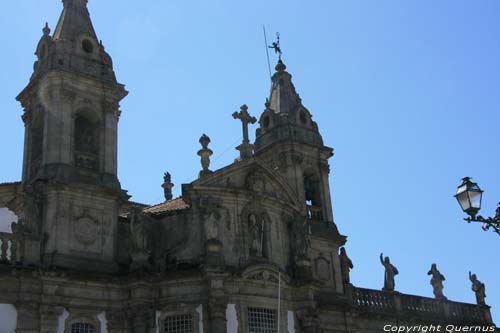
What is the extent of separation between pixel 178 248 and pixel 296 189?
29.1 feet

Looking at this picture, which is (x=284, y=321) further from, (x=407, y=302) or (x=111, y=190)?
(x=407, y=302)

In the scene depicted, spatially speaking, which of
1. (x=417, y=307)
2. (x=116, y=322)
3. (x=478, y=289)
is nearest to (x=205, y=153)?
(x=116, y=322)

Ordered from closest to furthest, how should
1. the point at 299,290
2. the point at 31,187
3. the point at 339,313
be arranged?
the point at 31,187 < the point at 299,290 < the point at 339,313

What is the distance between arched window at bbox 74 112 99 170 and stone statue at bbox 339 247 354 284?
13.1 m

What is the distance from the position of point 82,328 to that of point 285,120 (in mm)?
16054

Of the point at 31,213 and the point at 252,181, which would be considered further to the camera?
the point at 252,181

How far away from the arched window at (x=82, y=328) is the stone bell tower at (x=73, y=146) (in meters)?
2.22

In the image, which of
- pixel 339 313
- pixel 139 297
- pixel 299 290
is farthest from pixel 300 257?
pixel 139 297

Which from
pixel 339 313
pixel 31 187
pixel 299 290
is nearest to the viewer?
pixel 31 187

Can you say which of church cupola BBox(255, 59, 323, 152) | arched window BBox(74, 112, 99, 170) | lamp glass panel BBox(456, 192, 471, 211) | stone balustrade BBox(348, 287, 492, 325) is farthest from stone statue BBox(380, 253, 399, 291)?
lamp glass panel BBox(456, 192, 471, 211)

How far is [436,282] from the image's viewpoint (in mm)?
38062

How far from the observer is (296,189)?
34531mm

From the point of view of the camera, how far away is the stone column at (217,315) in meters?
25.4

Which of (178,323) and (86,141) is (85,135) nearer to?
(86,141)
